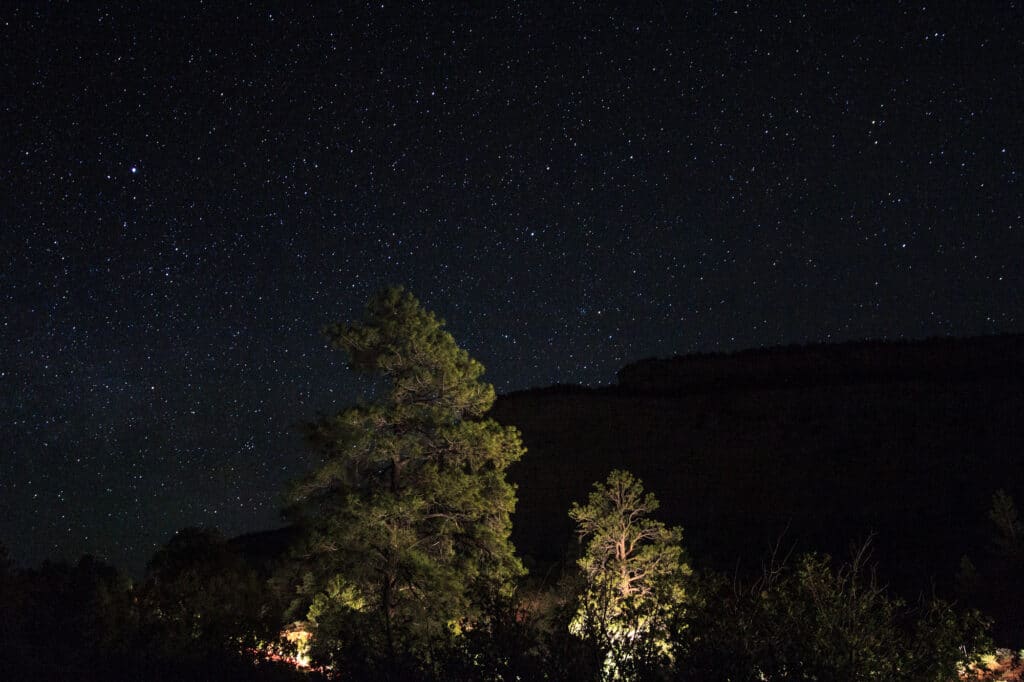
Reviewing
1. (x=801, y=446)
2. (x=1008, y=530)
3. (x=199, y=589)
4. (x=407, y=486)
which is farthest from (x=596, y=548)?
(x=801, y=446)

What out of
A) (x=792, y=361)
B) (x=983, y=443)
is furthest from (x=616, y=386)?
(x=983, y=443)

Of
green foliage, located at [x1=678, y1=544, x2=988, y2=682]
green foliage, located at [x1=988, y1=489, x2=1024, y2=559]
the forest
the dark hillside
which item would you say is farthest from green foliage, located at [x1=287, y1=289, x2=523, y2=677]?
the dark hillside

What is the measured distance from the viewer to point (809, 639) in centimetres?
521

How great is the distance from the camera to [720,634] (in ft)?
16.6

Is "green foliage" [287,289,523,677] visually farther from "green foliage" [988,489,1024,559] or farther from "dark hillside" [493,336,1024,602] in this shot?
"dark hillside" [493,336,1024,602]

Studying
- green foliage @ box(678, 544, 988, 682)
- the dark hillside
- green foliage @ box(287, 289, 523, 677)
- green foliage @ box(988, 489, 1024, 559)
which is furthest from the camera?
the dark hillside

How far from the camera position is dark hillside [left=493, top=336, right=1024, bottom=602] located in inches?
905

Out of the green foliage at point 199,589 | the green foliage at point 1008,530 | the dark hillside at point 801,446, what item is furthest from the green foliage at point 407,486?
the dark hillside at point 801,446

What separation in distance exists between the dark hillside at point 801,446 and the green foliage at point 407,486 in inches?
540

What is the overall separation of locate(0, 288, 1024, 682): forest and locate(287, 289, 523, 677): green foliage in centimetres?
3

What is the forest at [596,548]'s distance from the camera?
532cm

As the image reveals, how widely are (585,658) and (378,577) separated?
568cm

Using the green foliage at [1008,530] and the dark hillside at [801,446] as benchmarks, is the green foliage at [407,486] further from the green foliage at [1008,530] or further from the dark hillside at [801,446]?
the dark hillside at [801,446]

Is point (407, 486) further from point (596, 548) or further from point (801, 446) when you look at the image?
point (801, 446)
